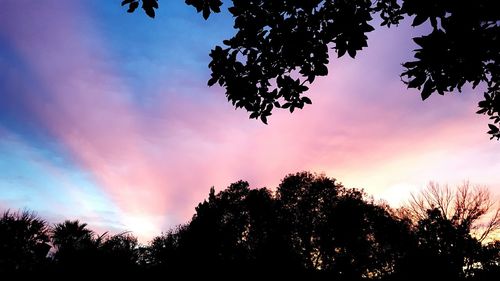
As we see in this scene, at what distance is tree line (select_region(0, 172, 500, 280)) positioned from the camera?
→ 2636cm

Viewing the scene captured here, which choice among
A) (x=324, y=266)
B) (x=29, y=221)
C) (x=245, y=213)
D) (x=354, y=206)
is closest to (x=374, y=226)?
(x=354, y=206)

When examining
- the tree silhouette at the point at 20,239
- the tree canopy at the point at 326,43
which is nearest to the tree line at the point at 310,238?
the tree silhouette at the point at 20,239

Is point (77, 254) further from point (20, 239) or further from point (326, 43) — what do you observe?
point (20, 239)

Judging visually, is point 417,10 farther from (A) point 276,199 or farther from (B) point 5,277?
(A) point 276,199

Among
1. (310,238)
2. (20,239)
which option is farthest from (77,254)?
(310,238)

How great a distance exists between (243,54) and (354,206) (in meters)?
40.5

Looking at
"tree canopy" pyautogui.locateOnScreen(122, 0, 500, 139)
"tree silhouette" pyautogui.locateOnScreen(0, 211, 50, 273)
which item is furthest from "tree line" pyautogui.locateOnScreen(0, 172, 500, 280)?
"tree canopy" pyautogui.locateOnScreen(122, 0, 500, 139)

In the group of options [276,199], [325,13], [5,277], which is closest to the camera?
[325,13]

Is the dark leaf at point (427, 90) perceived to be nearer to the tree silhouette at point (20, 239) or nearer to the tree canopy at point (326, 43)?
the tree canopy at point (326, 43)

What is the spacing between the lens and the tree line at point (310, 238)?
26364mm

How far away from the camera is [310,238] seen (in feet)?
145

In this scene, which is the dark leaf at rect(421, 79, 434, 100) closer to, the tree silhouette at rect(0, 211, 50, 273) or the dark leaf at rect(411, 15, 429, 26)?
the dark leaf at rect(411, 15, 429, 26)

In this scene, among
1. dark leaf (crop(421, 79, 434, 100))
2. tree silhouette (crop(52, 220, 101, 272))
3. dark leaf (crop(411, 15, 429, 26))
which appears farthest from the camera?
tree silhouette (crop(52, 220, 101, 272))

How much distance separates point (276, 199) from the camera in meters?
46.9
